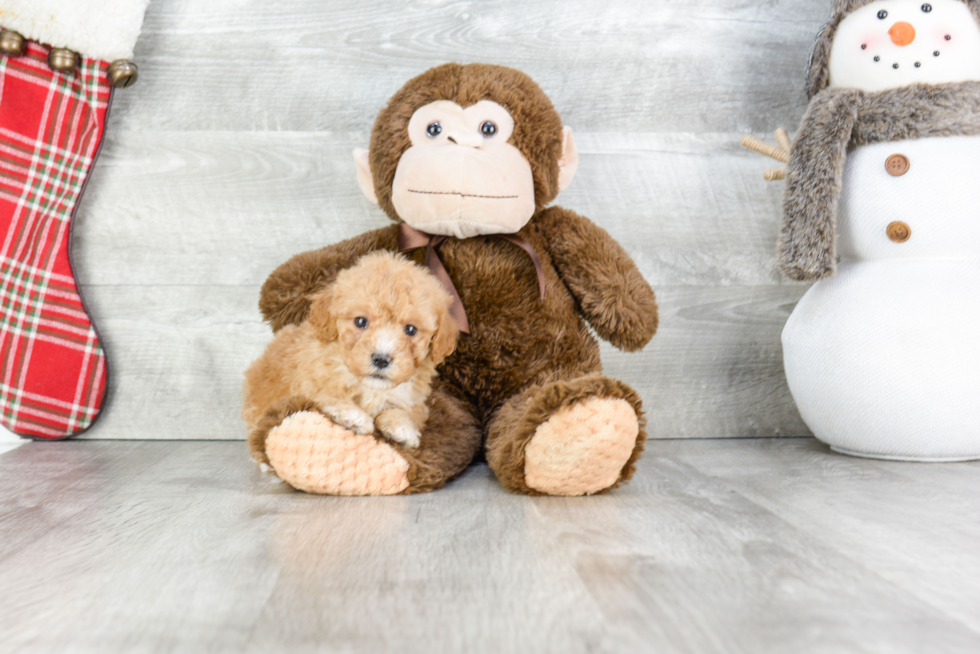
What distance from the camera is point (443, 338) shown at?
2.92 ft

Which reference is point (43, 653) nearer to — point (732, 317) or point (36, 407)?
point (36, 407)

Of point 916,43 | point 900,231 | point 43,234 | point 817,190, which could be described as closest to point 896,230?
point 900,231

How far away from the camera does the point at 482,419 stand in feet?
3.45

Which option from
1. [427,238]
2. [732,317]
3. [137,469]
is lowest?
[137,469]

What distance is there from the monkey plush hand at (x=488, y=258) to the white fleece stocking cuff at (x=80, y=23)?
45cm

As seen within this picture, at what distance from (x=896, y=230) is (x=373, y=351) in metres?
0.74

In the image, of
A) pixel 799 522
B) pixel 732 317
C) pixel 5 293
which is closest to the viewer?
pixel 799 522

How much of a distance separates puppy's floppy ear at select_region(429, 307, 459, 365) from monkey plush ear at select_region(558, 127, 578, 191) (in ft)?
0.99

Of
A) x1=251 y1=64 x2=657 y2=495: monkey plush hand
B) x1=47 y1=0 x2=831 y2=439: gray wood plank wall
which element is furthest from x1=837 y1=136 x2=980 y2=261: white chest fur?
x1=251 y1=64 x2=657 y2=495: monkey plush hand

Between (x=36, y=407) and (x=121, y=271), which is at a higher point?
(x=121, y=271)

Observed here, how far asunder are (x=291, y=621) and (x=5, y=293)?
935 millimetres

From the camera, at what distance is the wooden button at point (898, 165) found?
1.03m

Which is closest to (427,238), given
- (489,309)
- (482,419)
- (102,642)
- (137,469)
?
(489,309)

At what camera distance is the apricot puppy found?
85 cm
